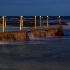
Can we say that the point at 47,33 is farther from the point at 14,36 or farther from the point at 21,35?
the point at 14,36

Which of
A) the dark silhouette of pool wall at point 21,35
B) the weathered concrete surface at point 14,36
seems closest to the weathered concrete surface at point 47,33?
the dark silhouette of pool wall at point 21,35

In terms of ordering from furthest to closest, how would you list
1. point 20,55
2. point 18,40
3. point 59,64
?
point 18,40 → point 20,55 → point 59,64

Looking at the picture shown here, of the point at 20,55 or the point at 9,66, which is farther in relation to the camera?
the point at 20,55

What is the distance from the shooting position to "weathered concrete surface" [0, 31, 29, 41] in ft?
70.8

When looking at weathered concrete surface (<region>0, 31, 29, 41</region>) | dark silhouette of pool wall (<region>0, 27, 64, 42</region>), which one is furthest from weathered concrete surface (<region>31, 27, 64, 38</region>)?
weathered concrete surface (<region>0, 31, 29, 41</region>)

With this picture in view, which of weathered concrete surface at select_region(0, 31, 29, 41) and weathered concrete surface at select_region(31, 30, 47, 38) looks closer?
weathered concrete surface at select_region(0, 31, 29, 41)

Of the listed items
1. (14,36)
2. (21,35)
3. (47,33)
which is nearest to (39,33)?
(47,33)

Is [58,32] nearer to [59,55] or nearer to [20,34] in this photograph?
[20,34]

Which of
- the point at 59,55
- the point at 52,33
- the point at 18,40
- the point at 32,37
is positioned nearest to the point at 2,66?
the point at 59,55

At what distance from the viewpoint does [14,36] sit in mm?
22406

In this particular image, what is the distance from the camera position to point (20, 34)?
22703mm

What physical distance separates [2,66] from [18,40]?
1066 cm

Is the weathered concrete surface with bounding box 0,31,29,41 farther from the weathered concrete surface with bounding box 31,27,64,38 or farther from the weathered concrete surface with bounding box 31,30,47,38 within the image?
the weathered concrete surface with bounding box 31,27,64,38

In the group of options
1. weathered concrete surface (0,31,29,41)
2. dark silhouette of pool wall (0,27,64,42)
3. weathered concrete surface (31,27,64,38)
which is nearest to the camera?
weathered concrete surface (0,31,29,41)
